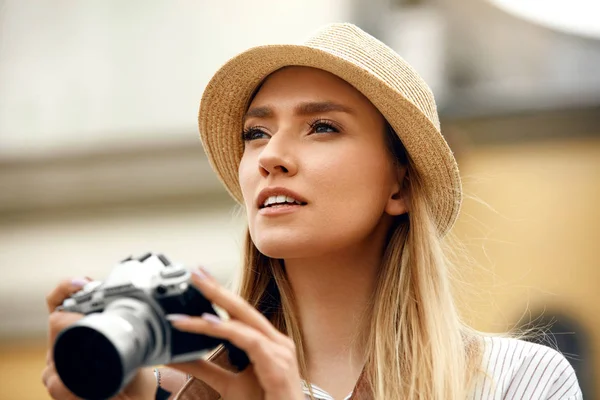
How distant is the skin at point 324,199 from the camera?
272cm

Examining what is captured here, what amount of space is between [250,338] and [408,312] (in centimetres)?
75

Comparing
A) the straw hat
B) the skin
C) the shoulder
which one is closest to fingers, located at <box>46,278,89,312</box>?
the skin

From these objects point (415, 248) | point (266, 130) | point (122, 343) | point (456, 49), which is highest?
point (456, 49)

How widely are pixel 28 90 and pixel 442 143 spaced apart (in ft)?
27.5

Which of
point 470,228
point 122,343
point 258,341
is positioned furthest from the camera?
A: point 470,228

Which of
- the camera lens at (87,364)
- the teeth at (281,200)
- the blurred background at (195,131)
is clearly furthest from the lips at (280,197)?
the blurred background at (195,131)

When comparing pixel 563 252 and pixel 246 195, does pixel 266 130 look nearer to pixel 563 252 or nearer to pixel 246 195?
pixel 246 195

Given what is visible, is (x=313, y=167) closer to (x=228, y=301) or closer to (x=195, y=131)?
(x=228, y=301)

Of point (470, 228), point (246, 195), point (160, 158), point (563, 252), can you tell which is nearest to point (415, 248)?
point (246, 195)

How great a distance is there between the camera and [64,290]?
2416 mm

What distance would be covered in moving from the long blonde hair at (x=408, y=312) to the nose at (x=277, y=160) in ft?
1.05

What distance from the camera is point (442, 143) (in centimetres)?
291

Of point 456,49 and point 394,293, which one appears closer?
point 394,293

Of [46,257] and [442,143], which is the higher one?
[442,143]
